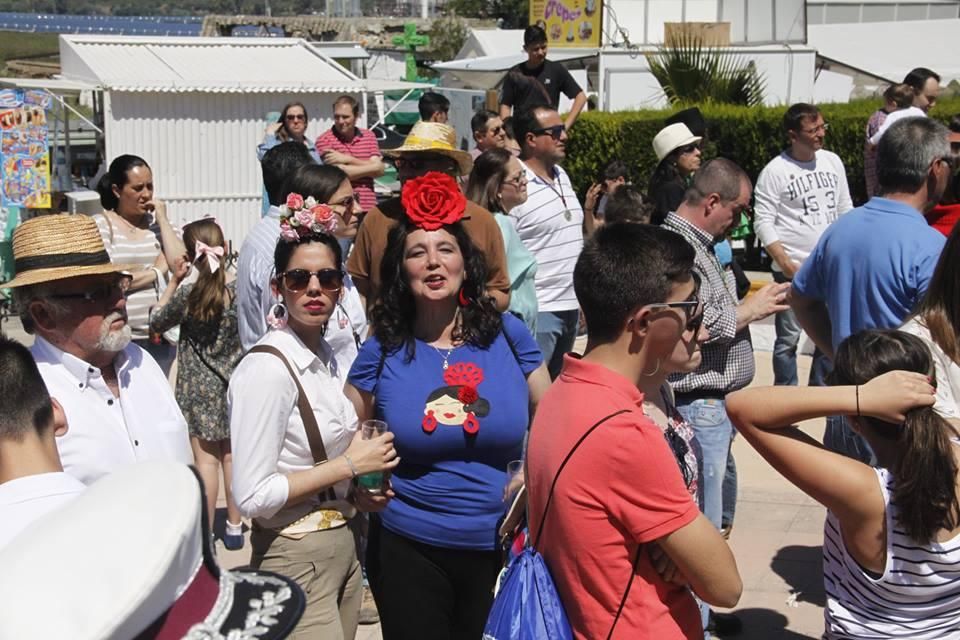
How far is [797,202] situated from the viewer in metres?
8.02

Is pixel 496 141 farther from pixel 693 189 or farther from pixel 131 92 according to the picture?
pixel 131 92

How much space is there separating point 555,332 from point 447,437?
334cm

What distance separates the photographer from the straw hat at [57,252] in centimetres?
366

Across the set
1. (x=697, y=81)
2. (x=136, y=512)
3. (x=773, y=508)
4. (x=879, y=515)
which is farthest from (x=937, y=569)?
(x=697, y=81)

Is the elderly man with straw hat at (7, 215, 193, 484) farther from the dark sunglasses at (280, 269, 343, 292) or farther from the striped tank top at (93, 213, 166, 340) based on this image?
the striped tank top at (93, 213, 166, 340)

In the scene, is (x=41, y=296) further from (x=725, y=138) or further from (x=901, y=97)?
(x=725, y=138)

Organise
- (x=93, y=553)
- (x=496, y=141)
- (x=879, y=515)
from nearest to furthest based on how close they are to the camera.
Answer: (x=93, y=553) < (x=879, y=515) < (x=496, y=141)

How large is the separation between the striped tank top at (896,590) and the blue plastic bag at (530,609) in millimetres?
855

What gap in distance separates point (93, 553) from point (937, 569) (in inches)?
89.0

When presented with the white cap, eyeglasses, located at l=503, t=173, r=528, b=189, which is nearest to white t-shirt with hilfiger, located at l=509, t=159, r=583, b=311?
eyeglasses, located at l=503, t=173, r=528, b=189

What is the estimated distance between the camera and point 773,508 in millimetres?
7000

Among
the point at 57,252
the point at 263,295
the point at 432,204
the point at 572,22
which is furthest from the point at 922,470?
the point at 572,22

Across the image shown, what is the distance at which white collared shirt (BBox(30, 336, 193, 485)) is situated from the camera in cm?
356

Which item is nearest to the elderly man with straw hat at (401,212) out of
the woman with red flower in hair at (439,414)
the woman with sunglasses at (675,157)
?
the woman with red flower in hair at (439,414)
